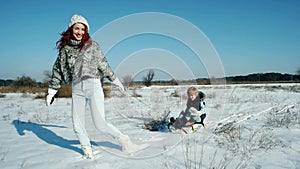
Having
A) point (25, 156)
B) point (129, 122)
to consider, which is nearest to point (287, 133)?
point (129, 122)

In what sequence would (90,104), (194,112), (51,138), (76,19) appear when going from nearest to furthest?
(76,19) < (90,104) < (51,138) < (194,112)

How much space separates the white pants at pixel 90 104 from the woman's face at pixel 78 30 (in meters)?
0.49

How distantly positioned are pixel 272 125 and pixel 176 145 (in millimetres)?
2339

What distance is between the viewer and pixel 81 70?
2.62 meters

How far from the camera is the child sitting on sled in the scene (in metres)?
4.18

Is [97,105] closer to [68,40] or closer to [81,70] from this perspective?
[81,70]

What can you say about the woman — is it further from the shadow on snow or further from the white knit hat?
the shadow on snow

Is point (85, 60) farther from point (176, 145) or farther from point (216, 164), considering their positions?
point (216, 164)

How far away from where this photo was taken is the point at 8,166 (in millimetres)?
2604

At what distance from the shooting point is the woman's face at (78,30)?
8.55 ft

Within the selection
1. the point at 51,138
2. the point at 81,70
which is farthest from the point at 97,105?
the point at 51,138

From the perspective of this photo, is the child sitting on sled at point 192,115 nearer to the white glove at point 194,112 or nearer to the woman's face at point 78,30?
the white glove at point 194,112

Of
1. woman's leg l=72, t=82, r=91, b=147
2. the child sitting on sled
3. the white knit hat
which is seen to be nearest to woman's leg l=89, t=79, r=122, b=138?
woman's leg l=72, t=82, r=91, b=147

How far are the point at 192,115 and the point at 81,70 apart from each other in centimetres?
235
